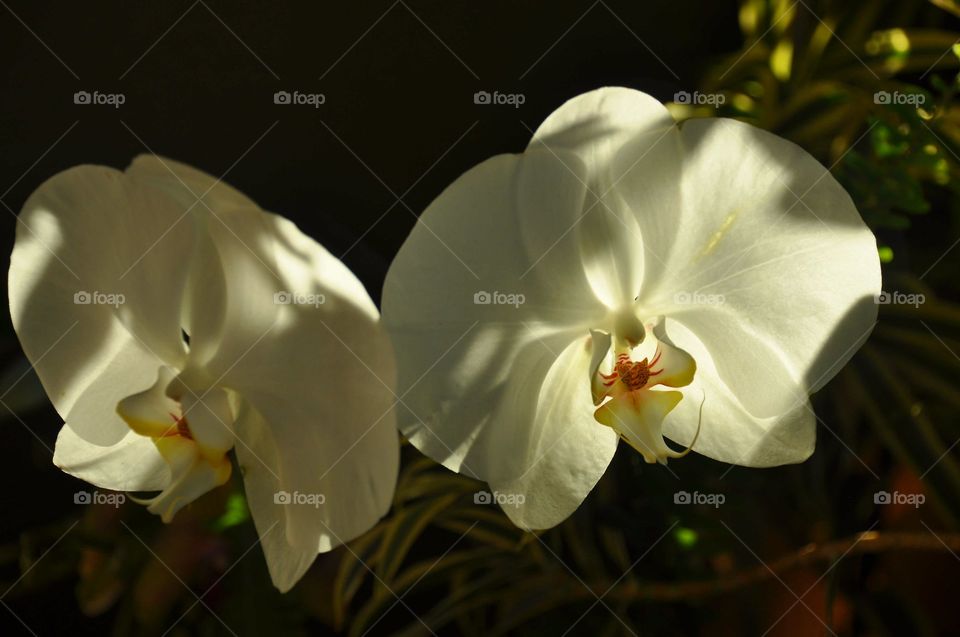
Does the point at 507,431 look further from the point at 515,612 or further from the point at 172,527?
the point at 172,527

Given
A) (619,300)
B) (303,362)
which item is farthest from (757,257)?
(303,362)

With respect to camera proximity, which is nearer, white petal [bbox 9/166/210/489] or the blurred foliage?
white petal [bbox 9/166/210/489]

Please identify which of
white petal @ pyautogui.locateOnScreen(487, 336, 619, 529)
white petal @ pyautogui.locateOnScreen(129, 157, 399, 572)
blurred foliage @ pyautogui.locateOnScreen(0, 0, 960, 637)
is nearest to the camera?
white petal @ pyautogui.locateOnScreen(129, 157, 399, 572)

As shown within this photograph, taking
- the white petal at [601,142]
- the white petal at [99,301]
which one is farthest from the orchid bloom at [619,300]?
the white petal at [99,301]

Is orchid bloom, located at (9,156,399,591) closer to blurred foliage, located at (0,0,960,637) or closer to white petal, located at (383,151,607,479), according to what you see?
white petal, located at (383,151,607,479)

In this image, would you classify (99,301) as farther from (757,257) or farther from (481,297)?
(757,257)

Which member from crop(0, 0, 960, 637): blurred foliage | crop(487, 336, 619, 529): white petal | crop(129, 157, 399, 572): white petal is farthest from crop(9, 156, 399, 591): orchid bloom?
crop(0, 0, 960, 637): blurred foliage

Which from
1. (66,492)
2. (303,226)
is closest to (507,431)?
(303,226)
